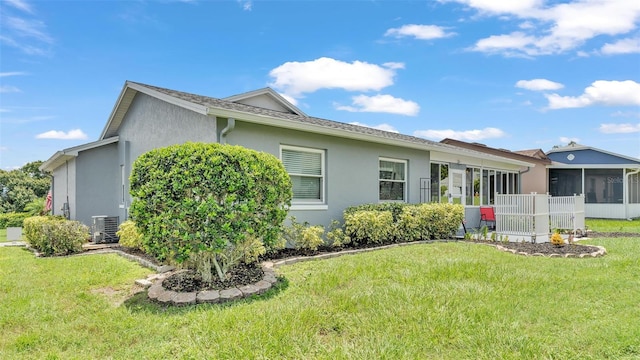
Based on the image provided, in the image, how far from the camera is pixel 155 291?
5.32 metres

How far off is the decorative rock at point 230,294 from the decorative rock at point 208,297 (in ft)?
0.18

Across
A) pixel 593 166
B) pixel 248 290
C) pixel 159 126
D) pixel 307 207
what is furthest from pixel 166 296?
pixel 593 166

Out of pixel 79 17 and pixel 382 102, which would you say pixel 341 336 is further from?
pixel 382 102

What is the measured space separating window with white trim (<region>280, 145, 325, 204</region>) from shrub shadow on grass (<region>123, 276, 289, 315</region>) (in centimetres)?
390

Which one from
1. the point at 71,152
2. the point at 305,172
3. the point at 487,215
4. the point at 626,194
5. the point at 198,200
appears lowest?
the point at 487,215

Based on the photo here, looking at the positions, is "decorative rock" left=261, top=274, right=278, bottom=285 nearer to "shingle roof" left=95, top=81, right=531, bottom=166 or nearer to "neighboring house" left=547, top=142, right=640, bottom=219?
"shingle roof" left=95, top=81, right=531, bottom=166

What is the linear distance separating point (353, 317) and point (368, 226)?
17.4 feet

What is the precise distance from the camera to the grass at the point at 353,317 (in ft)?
11.7

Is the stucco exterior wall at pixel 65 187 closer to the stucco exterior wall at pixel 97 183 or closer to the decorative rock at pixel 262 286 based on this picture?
the stucco exterior wall at pixel 97 183

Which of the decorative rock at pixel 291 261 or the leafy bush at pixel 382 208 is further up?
the leafy bush at pixel 382 208

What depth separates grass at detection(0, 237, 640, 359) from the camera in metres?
3.56

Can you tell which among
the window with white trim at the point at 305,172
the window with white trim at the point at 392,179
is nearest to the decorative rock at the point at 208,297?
the window with white trim at the point at 305,172

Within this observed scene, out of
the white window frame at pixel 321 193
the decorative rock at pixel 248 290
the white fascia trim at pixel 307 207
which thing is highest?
the white window frame at pixel 321 193

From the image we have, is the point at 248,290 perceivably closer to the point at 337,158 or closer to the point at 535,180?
the point at 337,158
